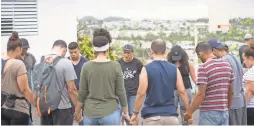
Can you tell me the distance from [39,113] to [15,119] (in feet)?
1.00

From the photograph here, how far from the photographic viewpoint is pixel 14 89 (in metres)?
6.05

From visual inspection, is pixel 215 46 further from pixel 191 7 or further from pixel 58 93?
pixel 191 7

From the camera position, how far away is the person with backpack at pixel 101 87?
567 centimetres

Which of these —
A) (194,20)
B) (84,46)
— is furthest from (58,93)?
(194,20)

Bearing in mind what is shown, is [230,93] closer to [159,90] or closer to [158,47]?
[159,90]

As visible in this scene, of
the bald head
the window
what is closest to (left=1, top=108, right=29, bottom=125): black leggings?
the bald head

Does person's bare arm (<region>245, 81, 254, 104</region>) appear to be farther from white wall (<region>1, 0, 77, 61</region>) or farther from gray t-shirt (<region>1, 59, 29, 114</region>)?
white wall (<region>1, 0, 77, 61</region>)

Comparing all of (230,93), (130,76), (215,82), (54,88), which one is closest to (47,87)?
(54,88)

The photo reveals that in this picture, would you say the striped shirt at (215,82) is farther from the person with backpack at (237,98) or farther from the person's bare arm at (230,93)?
the person with backpack at (237,98)

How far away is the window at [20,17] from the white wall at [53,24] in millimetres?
134

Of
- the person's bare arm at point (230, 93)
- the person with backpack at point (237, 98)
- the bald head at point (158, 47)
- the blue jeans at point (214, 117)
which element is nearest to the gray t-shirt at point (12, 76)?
the bald head at point (158, 47)

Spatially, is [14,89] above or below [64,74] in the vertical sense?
below

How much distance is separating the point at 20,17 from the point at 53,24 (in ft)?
2.46

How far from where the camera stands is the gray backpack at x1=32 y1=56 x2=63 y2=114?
6145 mm
